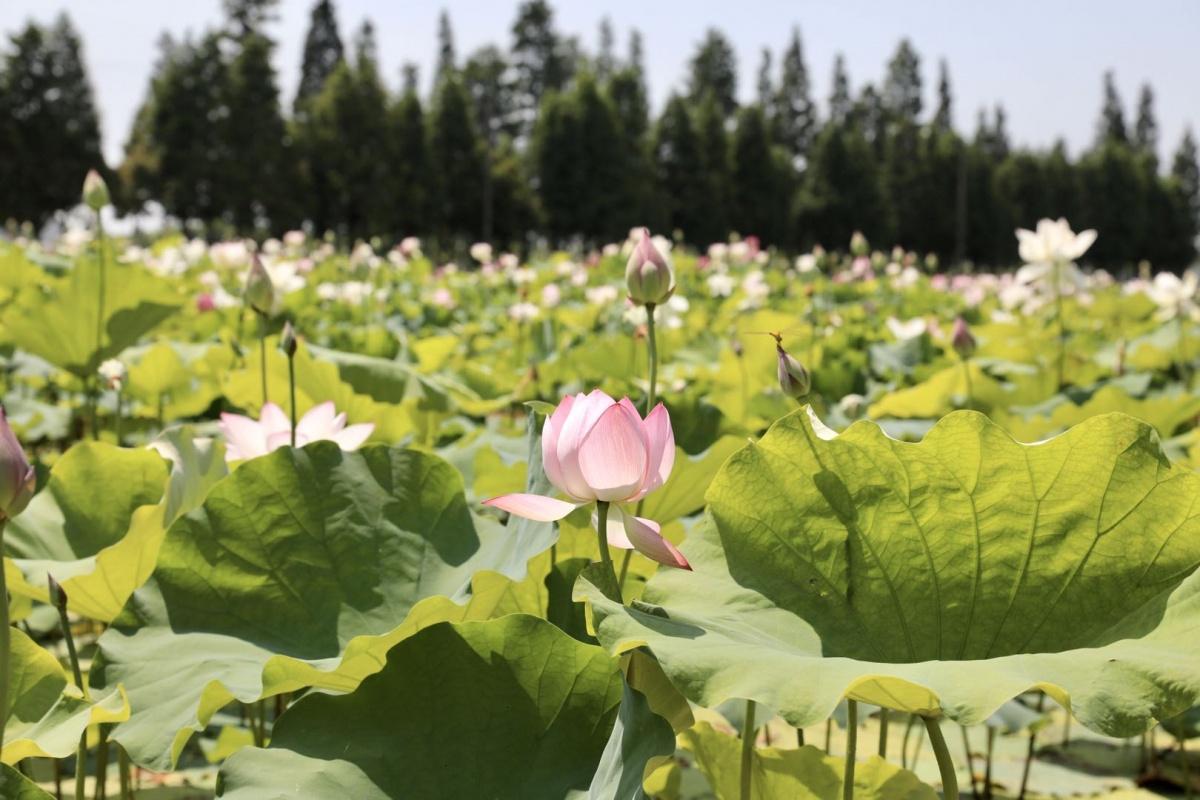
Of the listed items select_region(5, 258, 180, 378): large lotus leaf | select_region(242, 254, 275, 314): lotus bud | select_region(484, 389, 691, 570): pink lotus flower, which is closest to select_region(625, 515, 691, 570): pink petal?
select_region(484, 389, 691, 570): pink lotus flower

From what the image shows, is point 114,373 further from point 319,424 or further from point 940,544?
point 940,544

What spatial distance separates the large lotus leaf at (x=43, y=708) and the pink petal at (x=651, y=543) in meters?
0.33

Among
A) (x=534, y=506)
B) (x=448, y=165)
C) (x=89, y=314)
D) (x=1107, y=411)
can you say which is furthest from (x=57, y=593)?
(x=448, y=165)

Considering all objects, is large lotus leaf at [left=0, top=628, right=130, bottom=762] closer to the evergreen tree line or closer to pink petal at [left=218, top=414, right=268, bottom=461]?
pink petal at [left=218, top=414, right=268, bottom=461]

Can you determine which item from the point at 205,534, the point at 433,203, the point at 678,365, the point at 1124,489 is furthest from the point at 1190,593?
the point at 433,203

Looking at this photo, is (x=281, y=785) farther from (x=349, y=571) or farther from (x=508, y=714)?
(x=349, y=571)

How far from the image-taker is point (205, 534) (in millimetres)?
898

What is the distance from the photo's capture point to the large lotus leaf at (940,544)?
70 centimetres

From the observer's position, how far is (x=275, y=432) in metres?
1.15

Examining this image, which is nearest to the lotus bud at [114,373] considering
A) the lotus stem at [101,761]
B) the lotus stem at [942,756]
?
the lotus stem at [101,761]

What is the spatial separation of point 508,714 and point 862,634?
224 mm

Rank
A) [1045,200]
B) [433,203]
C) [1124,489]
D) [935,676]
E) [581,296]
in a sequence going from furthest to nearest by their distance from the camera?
[1045,200], [433,203], [581,296], [1124,489], [935,676]

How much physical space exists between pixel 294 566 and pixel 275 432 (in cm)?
27

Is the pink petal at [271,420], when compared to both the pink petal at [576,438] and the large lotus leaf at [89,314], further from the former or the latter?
the large lotus leaf at [89,314]
